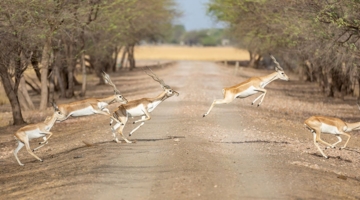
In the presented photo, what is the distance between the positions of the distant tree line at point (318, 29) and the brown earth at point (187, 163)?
3.28m

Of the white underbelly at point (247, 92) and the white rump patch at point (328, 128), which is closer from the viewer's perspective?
the white rump patch at point (328, 128)

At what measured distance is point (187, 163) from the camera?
13977 mm

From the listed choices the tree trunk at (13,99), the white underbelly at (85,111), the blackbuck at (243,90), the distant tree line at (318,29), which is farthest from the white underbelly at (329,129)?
the tree trunk at (13,99)

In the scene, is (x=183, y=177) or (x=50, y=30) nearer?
(x=183, y=177)

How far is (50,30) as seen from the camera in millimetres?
25516

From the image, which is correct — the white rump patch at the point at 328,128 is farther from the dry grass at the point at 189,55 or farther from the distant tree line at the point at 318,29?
the dry grass at the point at 189,55

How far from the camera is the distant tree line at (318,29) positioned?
66.3ft

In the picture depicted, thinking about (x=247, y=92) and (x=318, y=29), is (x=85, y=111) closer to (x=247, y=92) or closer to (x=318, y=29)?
(x=247, y=92)

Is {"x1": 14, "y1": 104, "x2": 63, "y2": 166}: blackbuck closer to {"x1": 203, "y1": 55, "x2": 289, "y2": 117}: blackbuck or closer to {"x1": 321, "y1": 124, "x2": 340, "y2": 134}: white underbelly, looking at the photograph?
Answer: {"x1": 203, "y1": 55, "x2": 289, "y2": 117}: blackbuck

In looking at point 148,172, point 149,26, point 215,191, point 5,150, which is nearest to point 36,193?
point 148,172

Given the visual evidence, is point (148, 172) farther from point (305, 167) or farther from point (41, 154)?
point (41, 154)

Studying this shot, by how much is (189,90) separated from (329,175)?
856 inches

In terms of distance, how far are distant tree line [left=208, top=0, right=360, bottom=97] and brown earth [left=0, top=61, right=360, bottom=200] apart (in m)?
3.28

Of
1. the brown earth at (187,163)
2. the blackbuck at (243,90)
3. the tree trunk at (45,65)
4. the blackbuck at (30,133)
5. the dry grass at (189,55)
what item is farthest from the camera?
the dry grass at (189,55)
